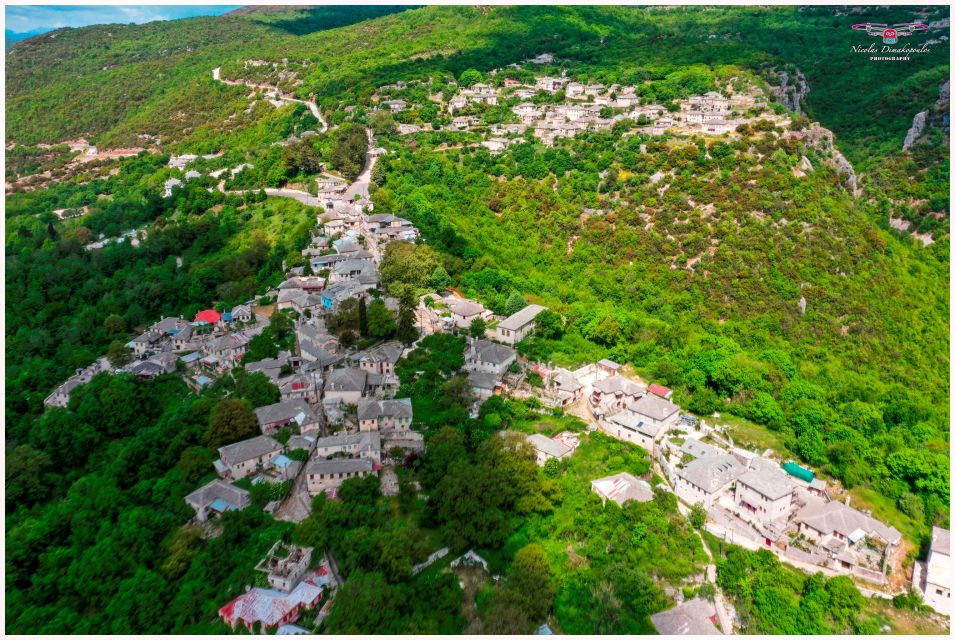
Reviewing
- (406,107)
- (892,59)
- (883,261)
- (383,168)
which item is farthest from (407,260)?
(892,59)

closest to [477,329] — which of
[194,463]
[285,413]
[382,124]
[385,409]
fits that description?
[385,409]

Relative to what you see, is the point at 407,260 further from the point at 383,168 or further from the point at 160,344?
the point at 383,168

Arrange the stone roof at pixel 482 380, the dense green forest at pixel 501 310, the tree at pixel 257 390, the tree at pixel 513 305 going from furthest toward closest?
the tree at pixel 513 305
the stone roof at pixel 482 380
the tree at pixel 257 390
the dense green forest at pixel 501 310

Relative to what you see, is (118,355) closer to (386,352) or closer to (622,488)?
(386,352)

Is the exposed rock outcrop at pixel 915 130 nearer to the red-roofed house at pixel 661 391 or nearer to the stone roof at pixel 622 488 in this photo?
the red-roofed house at pixel 661 391

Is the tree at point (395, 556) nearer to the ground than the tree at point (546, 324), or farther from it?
farther from it

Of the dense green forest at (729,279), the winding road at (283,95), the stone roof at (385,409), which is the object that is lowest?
the dense green forest at (729,279)

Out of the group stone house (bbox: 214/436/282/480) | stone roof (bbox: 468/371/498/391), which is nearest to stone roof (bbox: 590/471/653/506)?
stone roof (bbox: 468/371/498/391)

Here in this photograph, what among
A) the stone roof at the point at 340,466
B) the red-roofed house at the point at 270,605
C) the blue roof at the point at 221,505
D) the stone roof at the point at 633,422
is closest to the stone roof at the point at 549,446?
the stone roof at the point at 633,422
